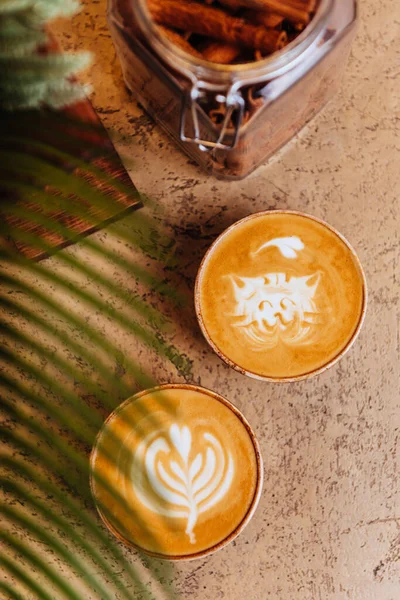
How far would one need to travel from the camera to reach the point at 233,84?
75 cm

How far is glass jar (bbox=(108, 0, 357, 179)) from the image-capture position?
0.75 metres

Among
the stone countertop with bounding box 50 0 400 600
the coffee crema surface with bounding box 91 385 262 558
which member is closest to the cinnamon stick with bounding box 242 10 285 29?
the stone countertop with bounding box 50 0 400 600

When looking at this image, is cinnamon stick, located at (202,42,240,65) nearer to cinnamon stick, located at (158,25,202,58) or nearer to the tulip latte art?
cinnamon stick, located at (158,25,202,58)

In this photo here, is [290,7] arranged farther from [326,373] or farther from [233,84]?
[326,373]

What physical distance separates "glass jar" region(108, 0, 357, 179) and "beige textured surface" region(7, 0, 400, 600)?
0.17 ft

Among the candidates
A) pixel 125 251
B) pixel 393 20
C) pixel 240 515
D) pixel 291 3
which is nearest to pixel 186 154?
pixel 125 251

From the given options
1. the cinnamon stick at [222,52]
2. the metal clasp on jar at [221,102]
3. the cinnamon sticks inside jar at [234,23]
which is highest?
the cinnamon sticks inside jar at [234,23]

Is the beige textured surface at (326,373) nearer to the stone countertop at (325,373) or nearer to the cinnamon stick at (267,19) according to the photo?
the stone countertop at (325,373)

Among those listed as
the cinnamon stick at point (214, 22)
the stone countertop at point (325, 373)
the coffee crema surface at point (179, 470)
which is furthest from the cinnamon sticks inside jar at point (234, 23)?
the coffee crema surface at point (179, 470)

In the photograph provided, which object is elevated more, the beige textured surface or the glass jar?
the glass jar

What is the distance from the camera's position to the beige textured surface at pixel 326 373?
0.99 metres

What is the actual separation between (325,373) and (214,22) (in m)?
0.53

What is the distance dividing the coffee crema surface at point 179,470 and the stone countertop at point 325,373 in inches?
3.0

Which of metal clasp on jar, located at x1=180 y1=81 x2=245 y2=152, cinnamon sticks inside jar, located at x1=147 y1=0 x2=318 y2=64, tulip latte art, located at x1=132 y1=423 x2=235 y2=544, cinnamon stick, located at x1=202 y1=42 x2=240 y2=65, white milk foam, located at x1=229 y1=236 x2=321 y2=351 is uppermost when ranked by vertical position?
cinnamon sticks inside jar, located at x1=147 y1=0 x2=318 y2=64
